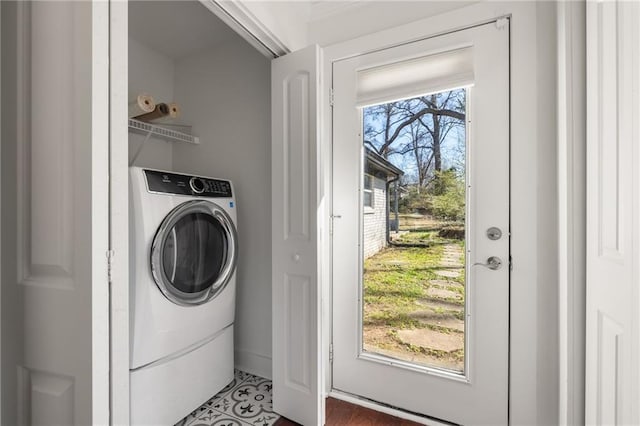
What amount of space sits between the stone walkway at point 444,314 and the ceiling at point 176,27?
207 centimetres

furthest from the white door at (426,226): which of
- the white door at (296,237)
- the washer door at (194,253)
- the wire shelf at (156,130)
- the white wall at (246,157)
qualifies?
the wire shelf at (156,130)

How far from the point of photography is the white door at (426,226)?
1414 mm

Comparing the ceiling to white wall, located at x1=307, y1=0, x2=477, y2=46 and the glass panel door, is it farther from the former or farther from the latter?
the glass panel door

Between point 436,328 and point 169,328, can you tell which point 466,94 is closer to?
point 436,328

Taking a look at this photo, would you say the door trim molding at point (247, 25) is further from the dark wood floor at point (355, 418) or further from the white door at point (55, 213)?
the dark wood floor at point (355, 418)

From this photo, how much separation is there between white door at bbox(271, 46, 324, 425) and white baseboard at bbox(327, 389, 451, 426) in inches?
10.4

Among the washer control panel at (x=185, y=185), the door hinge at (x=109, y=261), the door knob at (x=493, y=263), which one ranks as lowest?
the door knob at (x=493, y=263)

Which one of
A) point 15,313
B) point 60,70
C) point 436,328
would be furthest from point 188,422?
point 60,70

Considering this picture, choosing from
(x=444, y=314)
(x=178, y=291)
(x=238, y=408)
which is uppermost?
(x=178, y=291)

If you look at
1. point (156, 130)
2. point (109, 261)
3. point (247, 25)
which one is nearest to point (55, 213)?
point (109, 261)

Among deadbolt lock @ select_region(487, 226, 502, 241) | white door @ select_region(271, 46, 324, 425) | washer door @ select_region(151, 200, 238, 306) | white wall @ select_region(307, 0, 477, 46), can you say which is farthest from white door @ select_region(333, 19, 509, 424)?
washer door @ select_region(151, 200, 238, 306)

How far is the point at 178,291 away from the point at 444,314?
1.41 m
